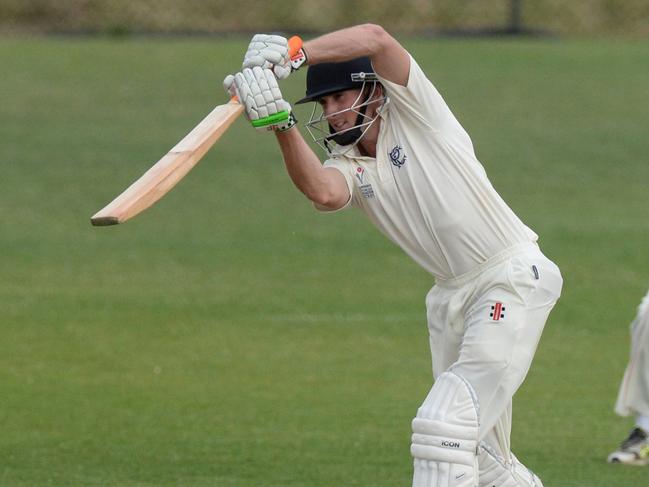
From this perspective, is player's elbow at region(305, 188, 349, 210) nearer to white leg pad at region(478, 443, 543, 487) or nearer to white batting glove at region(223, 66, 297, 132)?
white batting glove at region(223, 66, 297, 132)

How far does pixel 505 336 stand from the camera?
5543 millimetres

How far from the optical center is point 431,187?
222 inches

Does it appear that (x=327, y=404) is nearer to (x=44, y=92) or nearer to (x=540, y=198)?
(x=540, y=198)

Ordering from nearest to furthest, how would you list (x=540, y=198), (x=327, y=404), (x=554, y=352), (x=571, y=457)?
(x=571, y=457)
(x=327, y=404)
(x=554, y=352)
(x=540, y=198)

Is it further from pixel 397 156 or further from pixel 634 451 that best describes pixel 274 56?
pixel 634 451

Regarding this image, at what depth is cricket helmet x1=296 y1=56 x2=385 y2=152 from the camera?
5.75 m

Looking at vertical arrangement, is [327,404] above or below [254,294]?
above

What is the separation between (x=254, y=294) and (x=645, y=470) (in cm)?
478

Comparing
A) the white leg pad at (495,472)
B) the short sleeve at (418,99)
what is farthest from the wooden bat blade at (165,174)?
the white leg pad at (495,472)

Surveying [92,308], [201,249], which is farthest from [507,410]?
[201,249]

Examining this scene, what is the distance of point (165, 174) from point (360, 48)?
886mm

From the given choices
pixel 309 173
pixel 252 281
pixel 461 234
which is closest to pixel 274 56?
pixel 309 173

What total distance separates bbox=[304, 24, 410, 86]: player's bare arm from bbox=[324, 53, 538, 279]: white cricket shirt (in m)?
0.08

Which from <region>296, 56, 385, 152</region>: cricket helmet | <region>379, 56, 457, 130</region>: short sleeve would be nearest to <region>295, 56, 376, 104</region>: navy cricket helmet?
<region>296, 56, 385, 152</region>: cricket helmet
